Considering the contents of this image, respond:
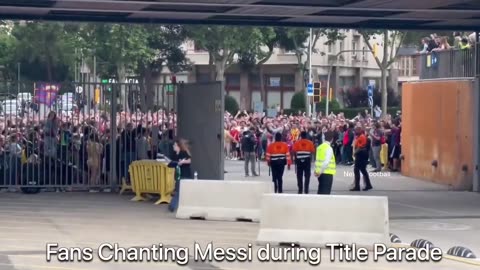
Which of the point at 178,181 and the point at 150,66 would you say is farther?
the point at 150,66

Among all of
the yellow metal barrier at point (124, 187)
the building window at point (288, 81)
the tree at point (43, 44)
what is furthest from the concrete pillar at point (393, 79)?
the yellow metal barrier at point (124, 187)

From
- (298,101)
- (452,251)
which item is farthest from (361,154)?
(298,101)

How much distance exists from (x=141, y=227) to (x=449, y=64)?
15.2 meters

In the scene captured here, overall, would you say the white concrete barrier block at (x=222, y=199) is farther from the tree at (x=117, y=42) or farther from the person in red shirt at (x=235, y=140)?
the tree at (x=117, y=42)

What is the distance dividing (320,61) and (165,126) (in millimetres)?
53144

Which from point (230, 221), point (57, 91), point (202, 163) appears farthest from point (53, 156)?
point (230, 221)

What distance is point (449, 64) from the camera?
32625 millimetres

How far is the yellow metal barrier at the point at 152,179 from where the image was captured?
984 inches

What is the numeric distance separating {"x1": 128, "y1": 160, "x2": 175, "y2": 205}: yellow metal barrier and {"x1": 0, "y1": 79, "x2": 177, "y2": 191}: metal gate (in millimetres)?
1607

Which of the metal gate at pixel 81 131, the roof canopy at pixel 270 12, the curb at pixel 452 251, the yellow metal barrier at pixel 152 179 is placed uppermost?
the roof canopy at pixel 270 12

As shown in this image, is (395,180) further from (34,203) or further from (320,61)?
(320,61)

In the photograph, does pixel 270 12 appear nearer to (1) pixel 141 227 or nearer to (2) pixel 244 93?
(1) pixel 141 227

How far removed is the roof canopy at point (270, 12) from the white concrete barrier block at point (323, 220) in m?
7.77

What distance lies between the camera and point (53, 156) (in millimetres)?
26953
